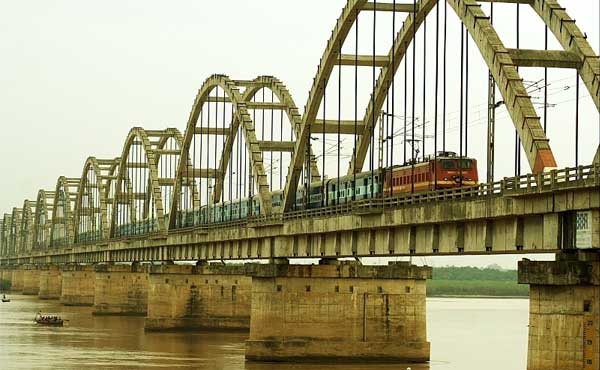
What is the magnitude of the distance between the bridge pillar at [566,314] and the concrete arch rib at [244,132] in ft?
127

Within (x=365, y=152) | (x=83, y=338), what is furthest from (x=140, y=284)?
(x=365, y=152)

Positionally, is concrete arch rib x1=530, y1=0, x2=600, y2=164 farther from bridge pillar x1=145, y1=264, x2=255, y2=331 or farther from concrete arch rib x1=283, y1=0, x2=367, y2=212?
bridge pillar x1=145, y1=264, x2=255, y2=331

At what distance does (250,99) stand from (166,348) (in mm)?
24592

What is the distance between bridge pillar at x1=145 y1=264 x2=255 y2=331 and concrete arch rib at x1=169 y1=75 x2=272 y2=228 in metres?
7.14

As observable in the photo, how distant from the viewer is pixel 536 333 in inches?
1439

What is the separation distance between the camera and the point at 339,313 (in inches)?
2662

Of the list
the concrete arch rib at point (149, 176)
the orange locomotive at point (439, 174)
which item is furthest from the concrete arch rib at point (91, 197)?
the orange locomotive at point (439, 174)

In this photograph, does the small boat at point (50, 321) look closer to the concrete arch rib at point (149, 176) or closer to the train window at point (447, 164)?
the concrete arch rib at point (149, 176)

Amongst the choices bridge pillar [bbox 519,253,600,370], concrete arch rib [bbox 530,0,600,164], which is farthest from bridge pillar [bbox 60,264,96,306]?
bridge pillar [bbox 519,253,600,370]

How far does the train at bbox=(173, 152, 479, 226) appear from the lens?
5709cm

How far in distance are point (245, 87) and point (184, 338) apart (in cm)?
1931

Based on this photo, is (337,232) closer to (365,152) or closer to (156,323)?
(365,152)

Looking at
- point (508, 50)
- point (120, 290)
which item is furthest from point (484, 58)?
point (120, 290)

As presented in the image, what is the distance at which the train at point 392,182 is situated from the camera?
5709 centimetres
